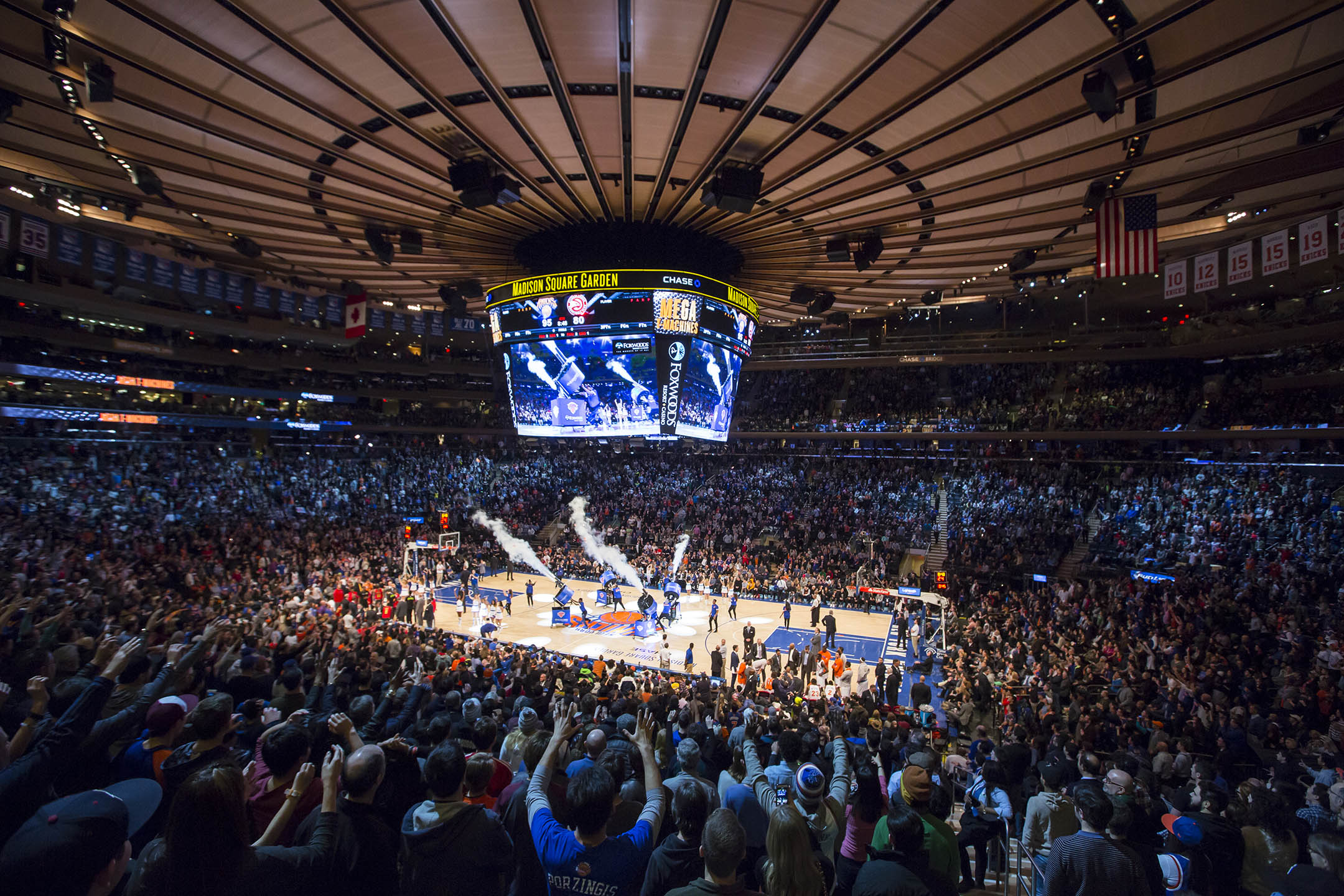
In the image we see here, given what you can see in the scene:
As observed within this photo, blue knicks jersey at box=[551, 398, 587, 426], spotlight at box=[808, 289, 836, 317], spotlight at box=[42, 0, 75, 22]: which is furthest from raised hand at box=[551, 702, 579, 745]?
spotlight at box=[808, 289, 836, 317]

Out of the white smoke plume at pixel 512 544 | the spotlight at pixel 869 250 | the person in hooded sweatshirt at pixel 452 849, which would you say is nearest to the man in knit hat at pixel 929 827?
the person in hooded sweatshirt at pixel 452 849

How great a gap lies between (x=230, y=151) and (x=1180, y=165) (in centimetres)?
1408

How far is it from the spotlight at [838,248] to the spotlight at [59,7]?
1045cm

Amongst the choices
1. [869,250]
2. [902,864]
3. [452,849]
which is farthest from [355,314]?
[902,864]

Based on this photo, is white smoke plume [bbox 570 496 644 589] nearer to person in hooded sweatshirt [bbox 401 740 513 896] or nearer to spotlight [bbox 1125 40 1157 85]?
spotlight [bbox 1125 40 1157 85]

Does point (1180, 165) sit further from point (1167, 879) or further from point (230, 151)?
point (230, 151)

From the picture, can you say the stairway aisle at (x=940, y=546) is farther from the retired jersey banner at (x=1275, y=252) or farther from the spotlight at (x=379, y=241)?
the spotlight at (x=379, y=241)

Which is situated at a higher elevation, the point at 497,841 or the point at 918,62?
the point at 918,62

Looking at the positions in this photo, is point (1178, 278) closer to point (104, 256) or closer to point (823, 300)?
point (823, 300)

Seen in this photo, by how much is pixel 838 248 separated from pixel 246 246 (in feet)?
40.4

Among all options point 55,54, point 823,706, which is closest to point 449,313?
point 55,54

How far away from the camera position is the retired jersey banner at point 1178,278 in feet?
48.4

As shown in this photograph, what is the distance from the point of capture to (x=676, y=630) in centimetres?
2189

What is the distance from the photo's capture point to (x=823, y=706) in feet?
35.2
